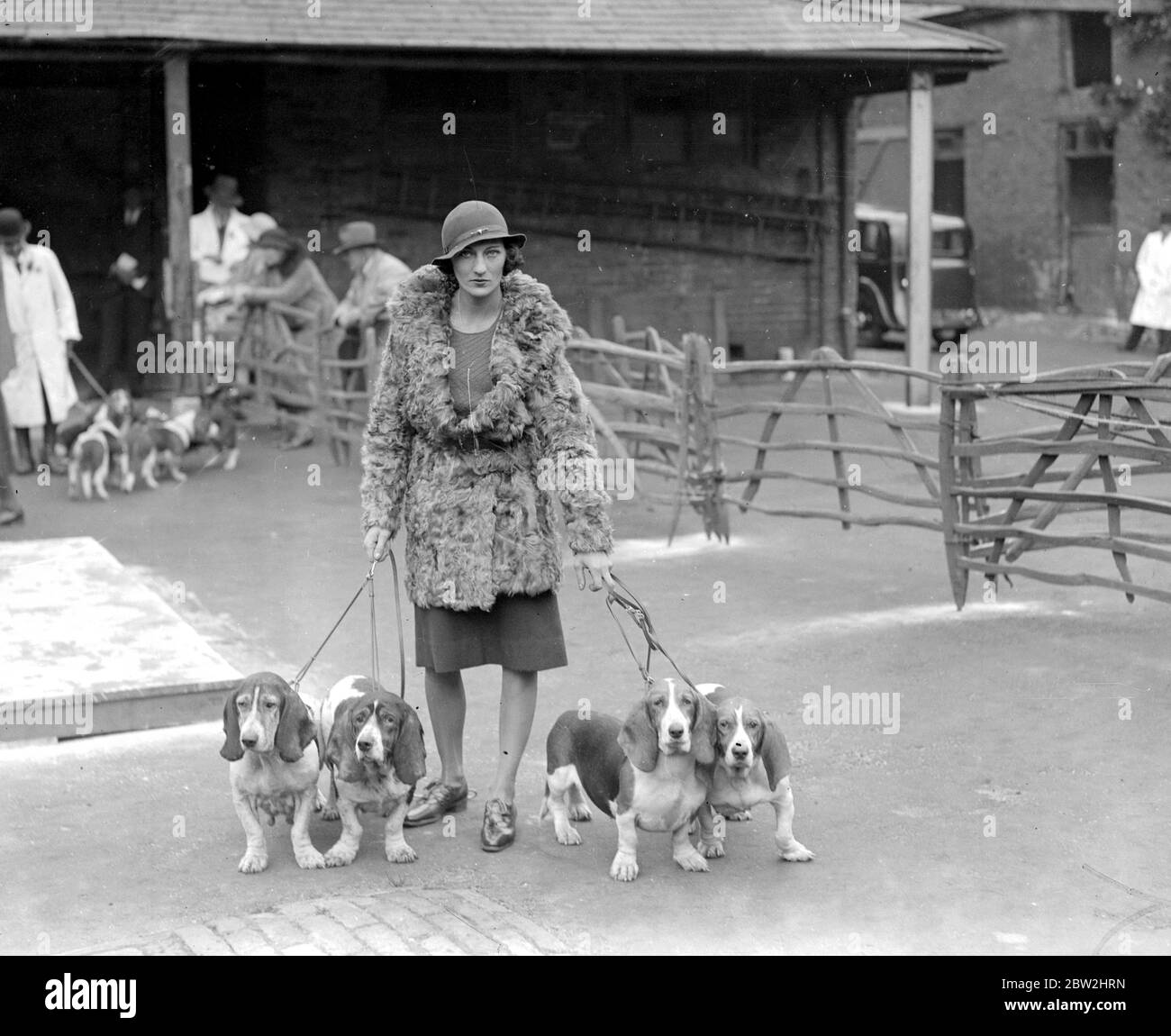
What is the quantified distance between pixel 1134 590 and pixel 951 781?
7.46 ft

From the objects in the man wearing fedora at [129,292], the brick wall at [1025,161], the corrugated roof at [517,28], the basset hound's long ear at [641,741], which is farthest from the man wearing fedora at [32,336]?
the brick wall at [1025,161]

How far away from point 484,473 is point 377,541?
1.37 feet

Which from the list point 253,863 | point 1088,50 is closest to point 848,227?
point 1088,50

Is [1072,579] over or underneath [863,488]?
underneath

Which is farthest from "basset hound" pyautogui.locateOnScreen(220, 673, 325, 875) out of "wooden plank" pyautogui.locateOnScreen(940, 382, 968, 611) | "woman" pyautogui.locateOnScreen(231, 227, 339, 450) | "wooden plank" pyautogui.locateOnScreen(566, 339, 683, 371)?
"woman" pyautogui.locateOnScreen(231, 227, 339, 450)

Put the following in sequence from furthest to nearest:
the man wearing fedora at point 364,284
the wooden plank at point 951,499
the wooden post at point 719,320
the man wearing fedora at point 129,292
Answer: the wooden post at point 719,320, the man wearing fedora at point 129,292, the man wearing fedora at point 364,284, the wooden plank at point 951,499

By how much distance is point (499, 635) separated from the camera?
5.69 metres

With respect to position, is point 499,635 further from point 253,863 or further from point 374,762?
point 253,863

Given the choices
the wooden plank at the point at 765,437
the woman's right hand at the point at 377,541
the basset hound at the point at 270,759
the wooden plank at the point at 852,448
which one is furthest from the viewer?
the wooden plank at the point at 765,437

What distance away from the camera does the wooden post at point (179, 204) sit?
16328 millimetres

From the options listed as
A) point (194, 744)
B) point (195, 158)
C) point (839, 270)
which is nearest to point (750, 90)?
point (839, 270)

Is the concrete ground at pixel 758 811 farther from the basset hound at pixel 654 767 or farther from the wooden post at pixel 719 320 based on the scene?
the wooden post at pixel 719 320

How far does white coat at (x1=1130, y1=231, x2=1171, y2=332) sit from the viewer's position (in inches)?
785

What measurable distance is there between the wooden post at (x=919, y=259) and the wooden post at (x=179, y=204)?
7304 mm
